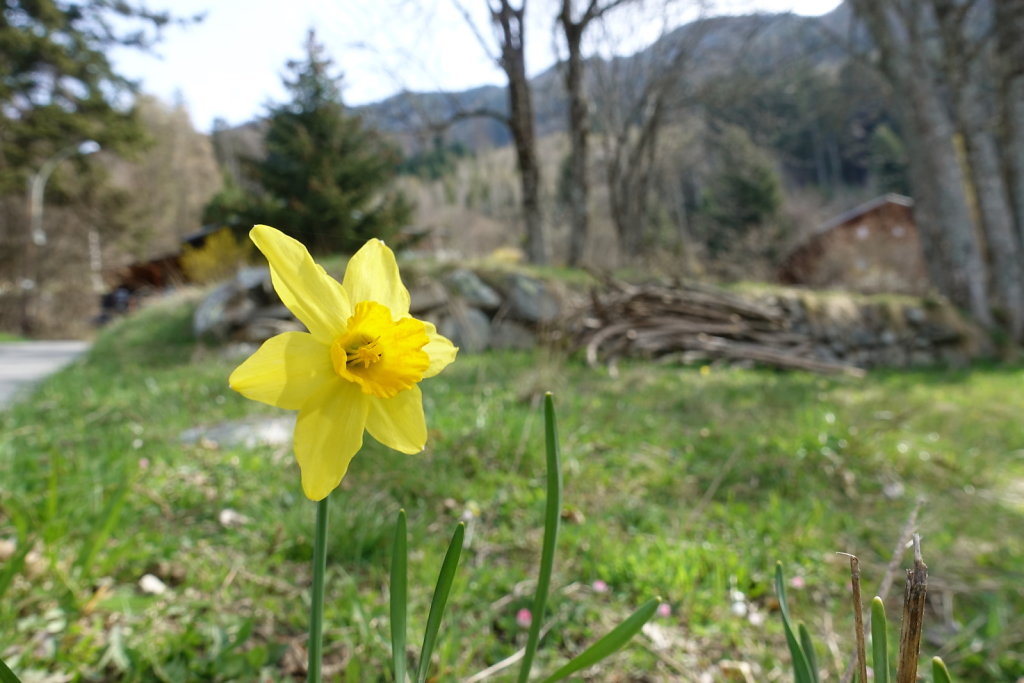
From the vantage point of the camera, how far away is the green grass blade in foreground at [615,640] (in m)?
0.46

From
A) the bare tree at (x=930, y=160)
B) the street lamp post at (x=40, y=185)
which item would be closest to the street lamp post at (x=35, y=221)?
the street lamp post at (x=40, y=185)

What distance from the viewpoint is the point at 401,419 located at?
0.50 meters

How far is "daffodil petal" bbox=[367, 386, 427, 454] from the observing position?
495mm

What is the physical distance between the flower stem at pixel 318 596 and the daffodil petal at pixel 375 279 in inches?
7.1

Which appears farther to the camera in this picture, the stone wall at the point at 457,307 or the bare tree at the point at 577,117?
the bare tree at the point at 577,117

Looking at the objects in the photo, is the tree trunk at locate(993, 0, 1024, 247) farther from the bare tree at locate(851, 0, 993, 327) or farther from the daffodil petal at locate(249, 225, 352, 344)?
the daffodil petal at locate(249, 225, 352, 344)

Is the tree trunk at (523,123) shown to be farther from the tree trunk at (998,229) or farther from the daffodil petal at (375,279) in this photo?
the daffodil petal at (375,279)

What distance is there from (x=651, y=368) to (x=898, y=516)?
2574 millimetres

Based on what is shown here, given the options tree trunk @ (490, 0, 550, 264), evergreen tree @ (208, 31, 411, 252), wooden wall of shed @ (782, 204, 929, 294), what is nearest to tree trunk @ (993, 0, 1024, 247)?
wooden wall of shed @ (782, 204, 929, 294)

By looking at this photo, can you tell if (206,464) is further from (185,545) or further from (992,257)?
(992,257)

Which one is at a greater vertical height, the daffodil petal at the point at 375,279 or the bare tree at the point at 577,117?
the bare tree at the point at 577,117

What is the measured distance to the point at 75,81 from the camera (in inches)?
631

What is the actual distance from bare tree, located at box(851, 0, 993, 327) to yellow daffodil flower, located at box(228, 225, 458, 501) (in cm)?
817

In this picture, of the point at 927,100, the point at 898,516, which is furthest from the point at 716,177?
the point at 898,516
